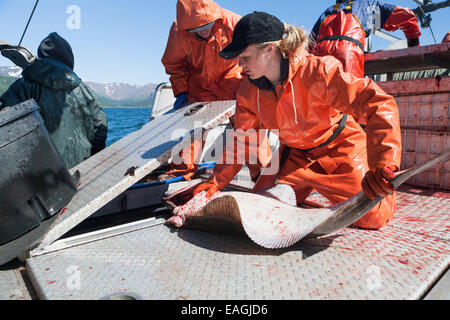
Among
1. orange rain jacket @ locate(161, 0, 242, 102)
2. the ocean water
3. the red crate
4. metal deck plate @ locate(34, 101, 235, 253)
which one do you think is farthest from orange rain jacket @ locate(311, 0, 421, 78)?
the ocean water

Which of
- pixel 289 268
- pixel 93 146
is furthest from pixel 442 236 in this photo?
pixel 93 146

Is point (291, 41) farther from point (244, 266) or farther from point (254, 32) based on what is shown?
point (244, 266)

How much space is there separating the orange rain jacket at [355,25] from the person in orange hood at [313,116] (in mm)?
889

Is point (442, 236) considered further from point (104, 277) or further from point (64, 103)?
point (64, 103)

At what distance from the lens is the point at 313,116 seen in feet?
7.00

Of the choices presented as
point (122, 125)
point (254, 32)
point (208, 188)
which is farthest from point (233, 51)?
point (122, 125)

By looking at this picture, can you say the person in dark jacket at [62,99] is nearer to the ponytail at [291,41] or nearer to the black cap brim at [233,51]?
the black cap brim at [233,51]

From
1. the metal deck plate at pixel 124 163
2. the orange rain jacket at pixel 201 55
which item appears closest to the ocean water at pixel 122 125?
the orange rain jacket at pixel 201 55

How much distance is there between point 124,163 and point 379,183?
173 cm

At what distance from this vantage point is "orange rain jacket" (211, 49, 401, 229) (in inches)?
65.7

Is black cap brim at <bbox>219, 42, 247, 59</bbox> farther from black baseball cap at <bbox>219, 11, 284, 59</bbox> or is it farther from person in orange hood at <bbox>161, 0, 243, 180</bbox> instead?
person in orange hood at <bbox>161, 0, 243, 180</bbox>

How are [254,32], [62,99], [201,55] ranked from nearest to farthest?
1. [254,32]
2. [62,99]
3. [201,55]

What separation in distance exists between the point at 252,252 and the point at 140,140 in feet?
5.46

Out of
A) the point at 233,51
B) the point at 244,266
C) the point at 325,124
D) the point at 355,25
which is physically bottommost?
the point at 244,266
